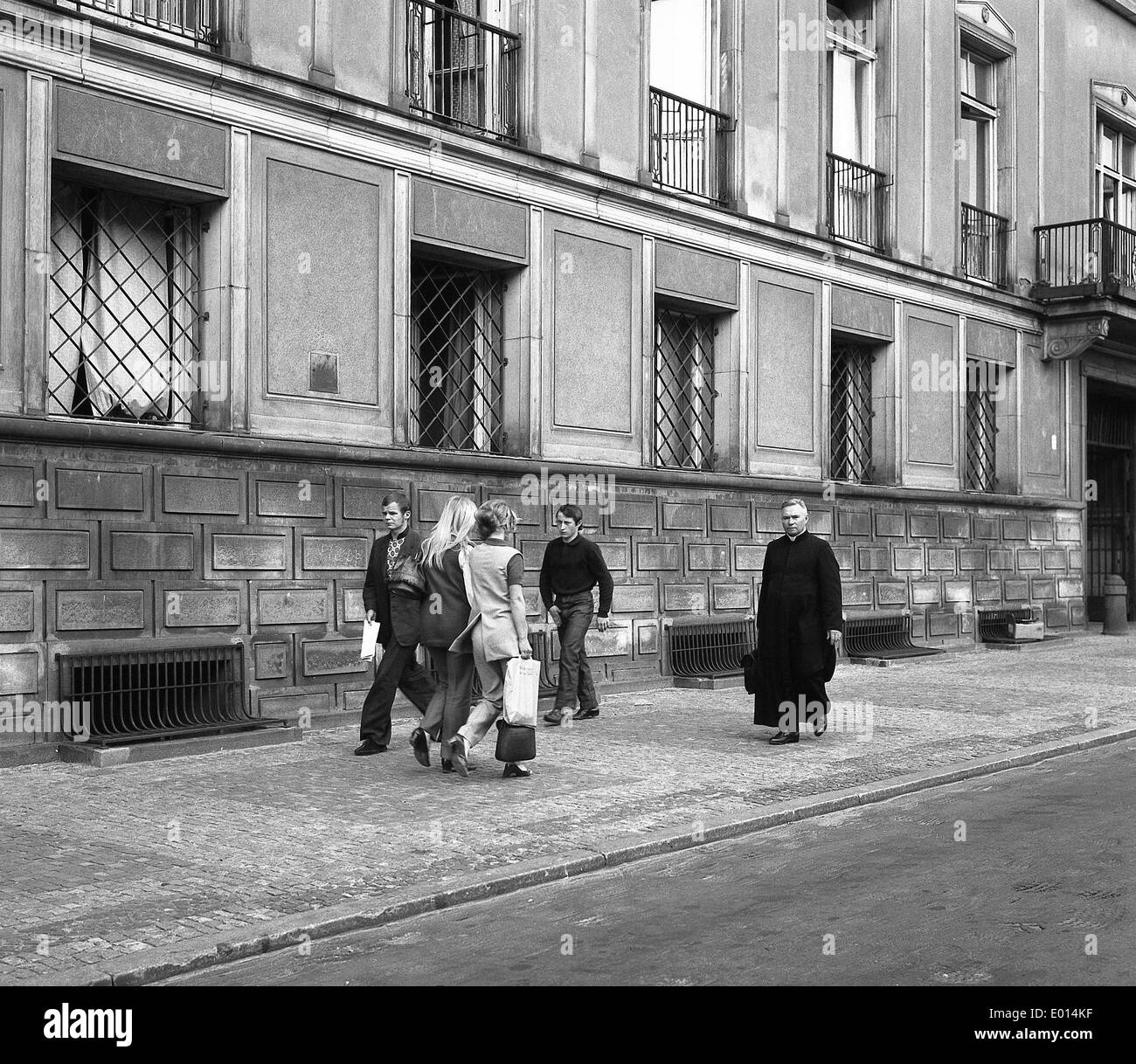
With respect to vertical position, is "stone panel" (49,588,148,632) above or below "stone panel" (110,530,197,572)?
below

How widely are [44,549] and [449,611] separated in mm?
3333

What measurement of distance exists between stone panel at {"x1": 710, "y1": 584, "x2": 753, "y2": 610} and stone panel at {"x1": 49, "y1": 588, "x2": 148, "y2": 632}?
7944 millimetres

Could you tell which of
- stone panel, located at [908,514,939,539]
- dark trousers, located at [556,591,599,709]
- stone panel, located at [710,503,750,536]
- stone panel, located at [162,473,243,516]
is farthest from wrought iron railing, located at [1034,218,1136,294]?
stone panel, located at [162,473,243,516]

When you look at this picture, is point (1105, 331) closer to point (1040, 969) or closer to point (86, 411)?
point (86, 411)

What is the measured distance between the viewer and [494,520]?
9.90 m

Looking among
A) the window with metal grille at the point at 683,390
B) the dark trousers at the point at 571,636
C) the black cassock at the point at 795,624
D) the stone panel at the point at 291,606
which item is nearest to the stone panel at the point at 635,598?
the window with metal grille at the point at 683,390

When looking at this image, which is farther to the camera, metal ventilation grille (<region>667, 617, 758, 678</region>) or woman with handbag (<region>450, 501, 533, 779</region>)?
metal ventilation grille (<region>667, 617, 758, 678</region>)

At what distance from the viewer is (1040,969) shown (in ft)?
17.5

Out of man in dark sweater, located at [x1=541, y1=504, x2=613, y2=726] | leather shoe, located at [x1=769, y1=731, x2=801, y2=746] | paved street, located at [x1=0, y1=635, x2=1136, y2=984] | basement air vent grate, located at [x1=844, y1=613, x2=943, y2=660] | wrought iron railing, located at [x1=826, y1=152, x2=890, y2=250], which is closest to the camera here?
paved street, located at [x1=0, y1=635, x2=1136, y2=984]

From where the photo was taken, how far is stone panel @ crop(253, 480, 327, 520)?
12.6 m

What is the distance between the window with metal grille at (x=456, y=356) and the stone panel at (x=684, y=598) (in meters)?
2.91

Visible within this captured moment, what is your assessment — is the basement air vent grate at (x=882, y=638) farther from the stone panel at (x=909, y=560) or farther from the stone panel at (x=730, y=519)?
the stone panel at (x=730, y=519)

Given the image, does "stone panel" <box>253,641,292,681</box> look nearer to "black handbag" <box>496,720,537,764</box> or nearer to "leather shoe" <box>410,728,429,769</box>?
"leather shoe" <box>410,728,429,769</box>

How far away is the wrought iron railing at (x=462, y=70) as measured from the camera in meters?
14.6
